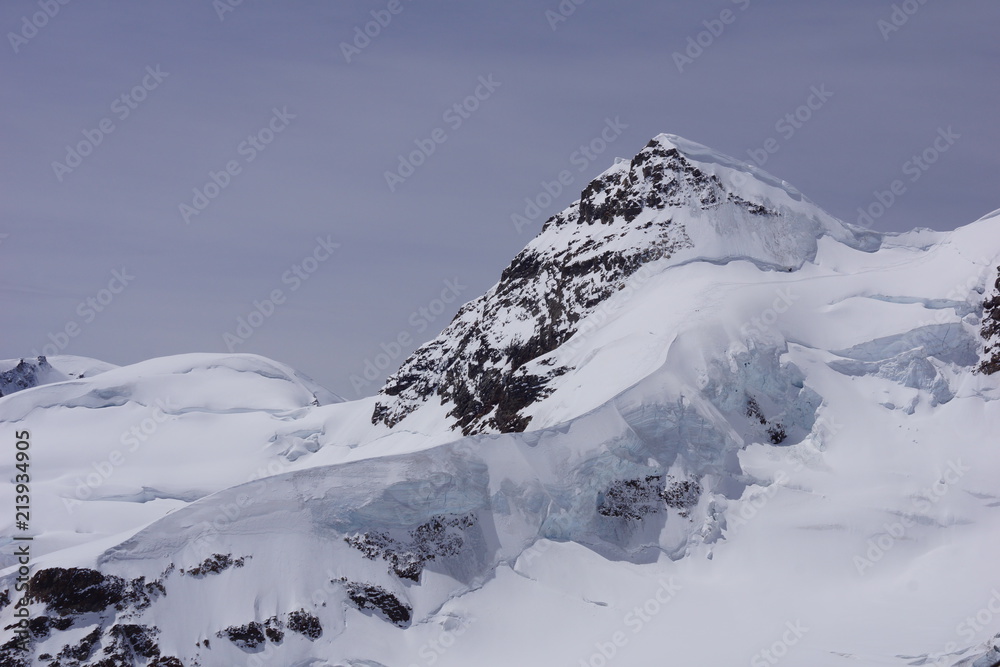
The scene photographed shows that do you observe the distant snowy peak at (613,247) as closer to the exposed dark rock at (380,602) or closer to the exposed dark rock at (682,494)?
the exposed dark rock at (682,494)

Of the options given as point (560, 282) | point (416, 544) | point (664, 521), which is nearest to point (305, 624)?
point (416, 544)

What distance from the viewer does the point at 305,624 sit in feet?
116

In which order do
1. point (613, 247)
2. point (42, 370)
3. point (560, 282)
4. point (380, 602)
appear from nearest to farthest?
point (380, 602) → point (613, 247) → point (560, 282) → point (42, 370)

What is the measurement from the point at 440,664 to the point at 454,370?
34.0m

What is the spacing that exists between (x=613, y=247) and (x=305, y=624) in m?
32.6

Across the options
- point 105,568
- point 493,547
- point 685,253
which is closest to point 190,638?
point 105,568

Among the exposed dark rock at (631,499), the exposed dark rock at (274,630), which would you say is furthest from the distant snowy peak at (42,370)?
the exposed dark rock at (631,499)

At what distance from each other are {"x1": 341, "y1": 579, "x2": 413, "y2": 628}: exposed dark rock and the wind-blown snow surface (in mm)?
83

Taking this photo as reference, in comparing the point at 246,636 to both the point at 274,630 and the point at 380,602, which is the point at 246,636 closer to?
the point at 274,630

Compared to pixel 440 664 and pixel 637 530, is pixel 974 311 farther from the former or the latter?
pixel 440 664

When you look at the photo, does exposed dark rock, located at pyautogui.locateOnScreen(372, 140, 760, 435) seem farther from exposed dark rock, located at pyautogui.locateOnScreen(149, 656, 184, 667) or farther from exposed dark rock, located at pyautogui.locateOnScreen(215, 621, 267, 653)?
exposed dark rock, located at pyautogui.locateOnScreen(149, 656, 184, 667)

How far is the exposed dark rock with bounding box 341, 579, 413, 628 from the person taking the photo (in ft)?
120

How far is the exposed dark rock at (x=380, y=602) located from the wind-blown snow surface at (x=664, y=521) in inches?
3.3

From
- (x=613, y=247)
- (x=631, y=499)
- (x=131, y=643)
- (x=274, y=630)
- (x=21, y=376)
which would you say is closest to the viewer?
(x=131, y=643)
